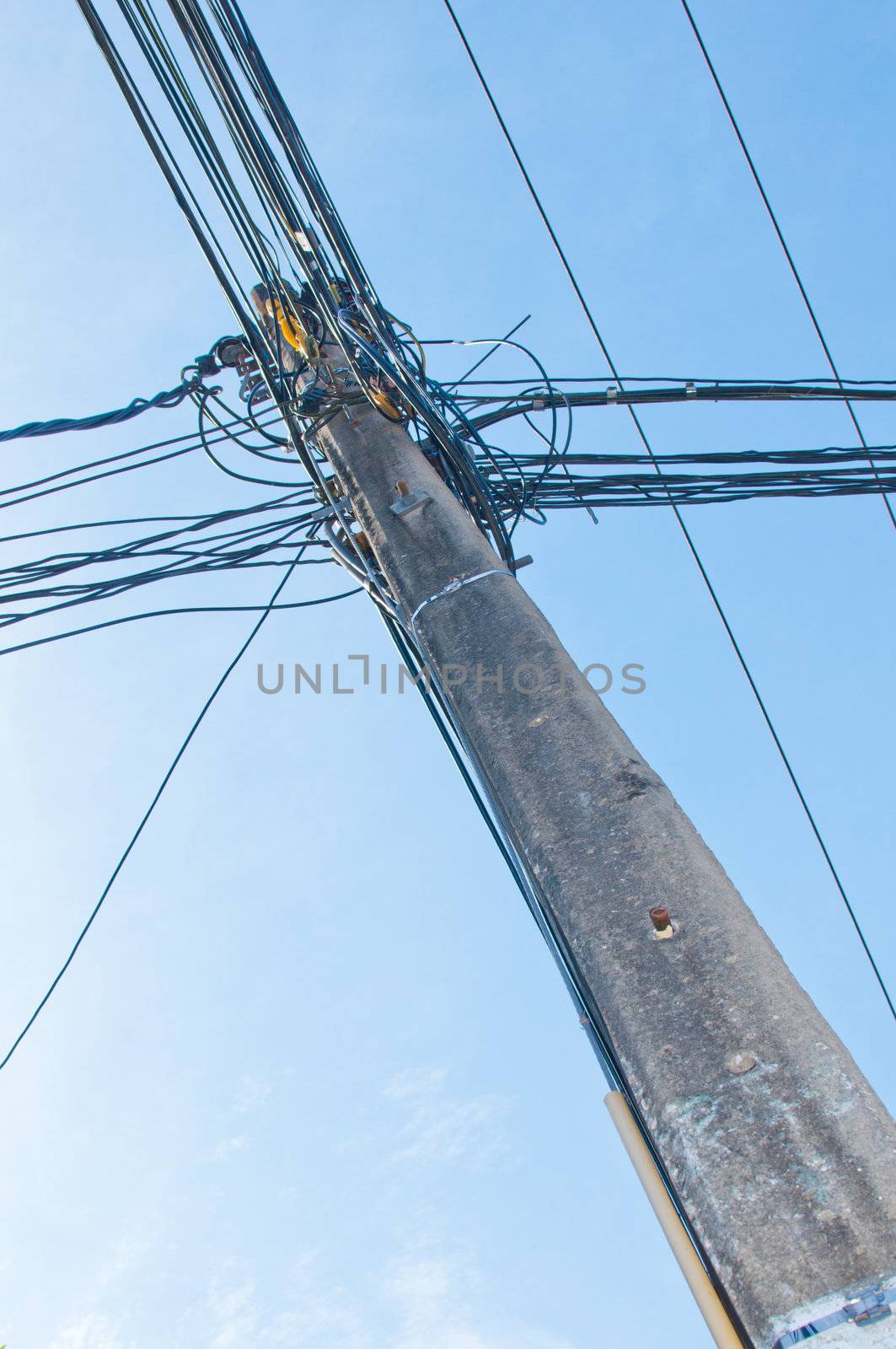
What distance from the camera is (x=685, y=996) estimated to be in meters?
1.87

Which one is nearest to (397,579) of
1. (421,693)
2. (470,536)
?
(470,536)

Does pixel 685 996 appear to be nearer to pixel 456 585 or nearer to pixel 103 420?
pixel 456 585

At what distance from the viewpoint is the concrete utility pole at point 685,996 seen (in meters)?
1.50

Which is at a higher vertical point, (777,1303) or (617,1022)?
(617,1022)

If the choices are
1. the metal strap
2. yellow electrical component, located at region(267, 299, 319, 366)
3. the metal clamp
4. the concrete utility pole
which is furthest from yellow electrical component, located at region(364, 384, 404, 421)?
the metal clamp

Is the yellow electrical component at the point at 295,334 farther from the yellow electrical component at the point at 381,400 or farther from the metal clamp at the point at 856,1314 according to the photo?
the metal clamp at the point at 856,1314

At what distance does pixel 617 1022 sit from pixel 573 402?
310 centimetres

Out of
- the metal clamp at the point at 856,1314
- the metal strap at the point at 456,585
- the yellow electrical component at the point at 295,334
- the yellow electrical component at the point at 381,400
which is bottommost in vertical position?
the metal clamp at the point at 856,1314

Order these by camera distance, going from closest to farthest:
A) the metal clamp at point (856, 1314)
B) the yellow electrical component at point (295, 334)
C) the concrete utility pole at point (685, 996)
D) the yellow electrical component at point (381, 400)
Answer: the metal clamp at point (856, 1314) → the concrete utility pole at point (685, 996) → the yellow electrical component at point (381, 400) → the yellow electrical component at point (295, 334)

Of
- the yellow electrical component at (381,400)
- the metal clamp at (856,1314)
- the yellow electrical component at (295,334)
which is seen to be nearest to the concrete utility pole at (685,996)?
the metal clamp at (856,1314)

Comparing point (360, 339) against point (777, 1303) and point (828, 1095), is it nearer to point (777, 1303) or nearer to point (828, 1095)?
point (828, 1095)

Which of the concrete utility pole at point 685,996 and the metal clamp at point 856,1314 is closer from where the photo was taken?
the metal clamp at point 856,1314

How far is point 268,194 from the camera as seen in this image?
12.7 feet

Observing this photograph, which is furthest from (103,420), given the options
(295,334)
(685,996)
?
(685,996)
